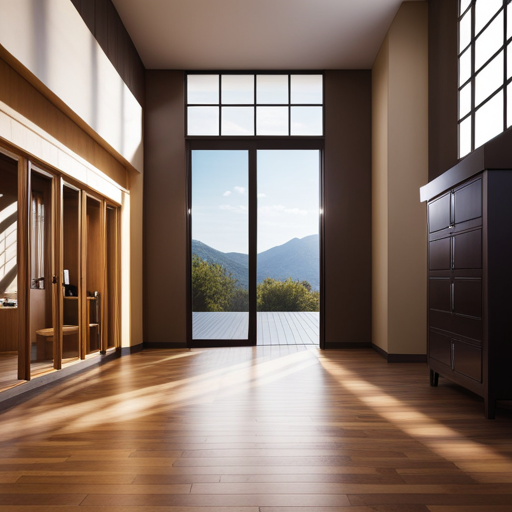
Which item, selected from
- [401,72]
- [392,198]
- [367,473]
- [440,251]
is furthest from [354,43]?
[367,473]

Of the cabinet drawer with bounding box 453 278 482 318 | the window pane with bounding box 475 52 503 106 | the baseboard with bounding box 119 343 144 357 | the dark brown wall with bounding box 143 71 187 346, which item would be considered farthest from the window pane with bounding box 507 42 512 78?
the baseboard with bounding box 119 343 144 357

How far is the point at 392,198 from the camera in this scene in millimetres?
5344

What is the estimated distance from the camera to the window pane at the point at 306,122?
6391 millimetres

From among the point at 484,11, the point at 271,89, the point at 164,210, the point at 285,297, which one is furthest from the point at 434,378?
the point at 285,297

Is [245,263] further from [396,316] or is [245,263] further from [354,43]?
[354,43]

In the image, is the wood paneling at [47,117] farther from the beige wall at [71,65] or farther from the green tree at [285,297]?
the green tree at [285,297]

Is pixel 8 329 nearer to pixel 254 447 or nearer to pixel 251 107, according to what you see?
pixel 254 447

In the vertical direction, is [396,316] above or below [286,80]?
below

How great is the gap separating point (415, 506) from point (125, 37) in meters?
5.37

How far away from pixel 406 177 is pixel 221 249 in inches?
97.8

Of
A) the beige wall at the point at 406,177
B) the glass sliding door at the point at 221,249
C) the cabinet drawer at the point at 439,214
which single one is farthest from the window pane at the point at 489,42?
the glass sliding door at the point at 221,249

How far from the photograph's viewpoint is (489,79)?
397cm

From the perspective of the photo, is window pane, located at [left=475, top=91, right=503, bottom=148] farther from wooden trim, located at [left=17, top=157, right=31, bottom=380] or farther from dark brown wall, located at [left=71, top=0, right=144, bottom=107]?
wooden trim, located at [left=17, top=157, right=31, bottom=380]

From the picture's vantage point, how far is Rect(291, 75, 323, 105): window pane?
6.43 meters
